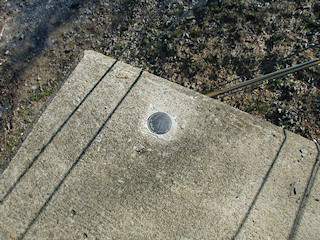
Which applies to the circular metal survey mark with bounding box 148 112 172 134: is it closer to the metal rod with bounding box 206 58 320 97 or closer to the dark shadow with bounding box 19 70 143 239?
the dark shadow with bounding box 19 70 143 239

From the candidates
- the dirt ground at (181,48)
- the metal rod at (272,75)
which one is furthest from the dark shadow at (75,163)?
the metal rod at (272,75)

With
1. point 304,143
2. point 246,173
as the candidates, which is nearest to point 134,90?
point 246,173

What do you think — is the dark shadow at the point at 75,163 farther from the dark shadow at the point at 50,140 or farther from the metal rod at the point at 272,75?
the metal rod at the point at 272,75

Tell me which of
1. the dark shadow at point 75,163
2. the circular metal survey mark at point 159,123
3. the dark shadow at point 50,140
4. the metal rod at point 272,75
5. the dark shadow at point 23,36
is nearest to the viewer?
the dark shadow at point 75,163

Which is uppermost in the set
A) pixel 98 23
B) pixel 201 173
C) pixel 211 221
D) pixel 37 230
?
pixel 98 23

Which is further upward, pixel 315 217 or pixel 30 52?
pixel 30 52

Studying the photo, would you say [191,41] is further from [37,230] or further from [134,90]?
[37,230]
